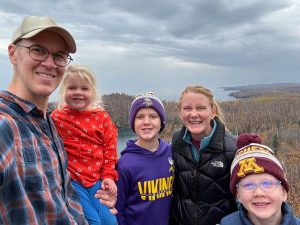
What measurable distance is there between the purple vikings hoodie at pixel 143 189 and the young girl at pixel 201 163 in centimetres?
15

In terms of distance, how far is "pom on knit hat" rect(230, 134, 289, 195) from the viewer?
2.46m

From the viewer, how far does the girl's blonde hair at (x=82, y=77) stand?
118 inches

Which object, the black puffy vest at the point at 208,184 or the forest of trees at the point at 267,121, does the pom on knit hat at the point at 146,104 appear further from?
the forest of trees at the point at 267,121

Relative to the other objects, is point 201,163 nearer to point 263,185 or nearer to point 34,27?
point 263,185

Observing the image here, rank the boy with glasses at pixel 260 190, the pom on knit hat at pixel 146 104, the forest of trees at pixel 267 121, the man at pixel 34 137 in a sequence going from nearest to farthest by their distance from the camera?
the man at pixel 34 137 < the boy with glasses at pixel 260 190 < the pom on knit hat at pixel 146 104 < the forest of trees at pixel 267 121

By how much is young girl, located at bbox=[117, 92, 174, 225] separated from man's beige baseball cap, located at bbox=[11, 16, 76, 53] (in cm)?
134

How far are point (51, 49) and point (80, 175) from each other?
123 cm

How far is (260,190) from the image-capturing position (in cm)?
240

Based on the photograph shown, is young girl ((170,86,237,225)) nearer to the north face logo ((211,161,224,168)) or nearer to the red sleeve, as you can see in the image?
the north face logo ((211,161,224,168))

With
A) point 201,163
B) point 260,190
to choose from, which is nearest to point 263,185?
point 260,190

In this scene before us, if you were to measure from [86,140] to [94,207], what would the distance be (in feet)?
2.00

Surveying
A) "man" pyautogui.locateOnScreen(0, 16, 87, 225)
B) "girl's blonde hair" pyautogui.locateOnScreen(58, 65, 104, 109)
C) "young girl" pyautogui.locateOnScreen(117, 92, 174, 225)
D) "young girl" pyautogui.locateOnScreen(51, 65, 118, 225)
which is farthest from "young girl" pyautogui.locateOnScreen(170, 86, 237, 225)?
"man" pyautogui.locateOnScreen(0, 16, 87, 225)

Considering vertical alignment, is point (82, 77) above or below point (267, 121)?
above

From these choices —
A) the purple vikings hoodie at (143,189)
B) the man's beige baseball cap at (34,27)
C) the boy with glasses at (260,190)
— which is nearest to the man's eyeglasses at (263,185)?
the boy with glasses at (260,190)
